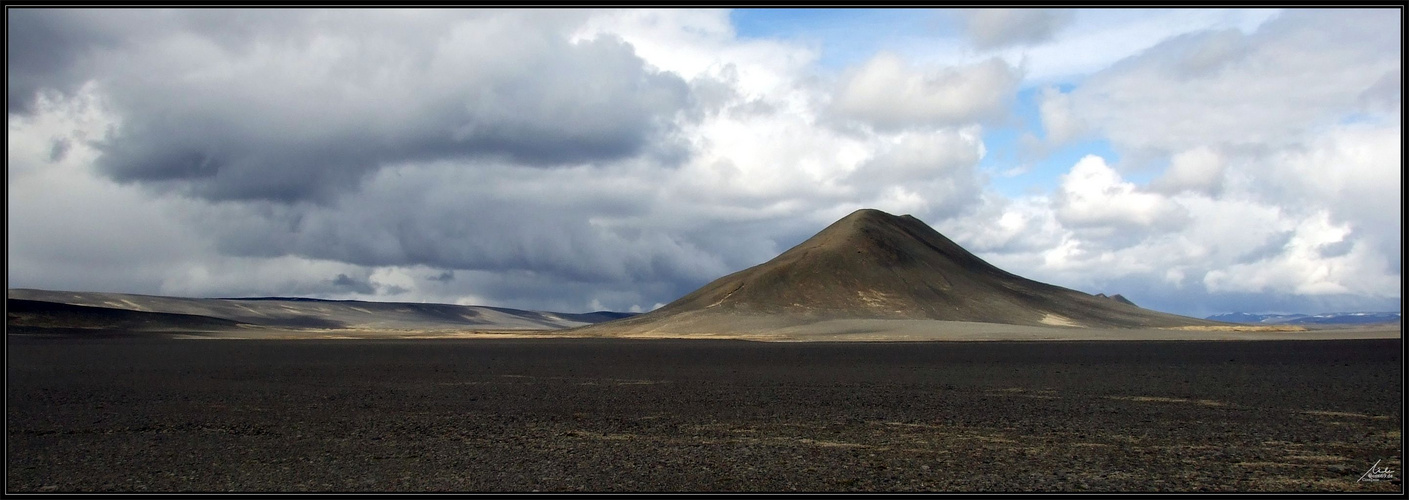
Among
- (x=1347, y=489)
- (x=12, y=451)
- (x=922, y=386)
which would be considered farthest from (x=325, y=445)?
(x=922, y=386)

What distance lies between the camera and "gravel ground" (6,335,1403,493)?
549 inches

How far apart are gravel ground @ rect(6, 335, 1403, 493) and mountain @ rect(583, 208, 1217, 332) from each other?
9657 centimetres

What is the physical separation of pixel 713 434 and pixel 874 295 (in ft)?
435

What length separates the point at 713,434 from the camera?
19000 mm

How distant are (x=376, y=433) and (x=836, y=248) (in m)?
150

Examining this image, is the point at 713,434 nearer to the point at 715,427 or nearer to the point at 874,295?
the point at 715,427

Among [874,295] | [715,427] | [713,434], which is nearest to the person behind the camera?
[713,434]

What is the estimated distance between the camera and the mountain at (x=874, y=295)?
5561 inches

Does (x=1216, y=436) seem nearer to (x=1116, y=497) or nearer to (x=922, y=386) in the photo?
(x=1116, y=497)

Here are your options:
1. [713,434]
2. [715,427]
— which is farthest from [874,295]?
[713,434]

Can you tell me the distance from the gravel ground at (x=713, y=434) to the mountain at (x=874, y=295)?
96.6 metres

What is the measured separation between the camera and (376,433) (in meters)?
19.3

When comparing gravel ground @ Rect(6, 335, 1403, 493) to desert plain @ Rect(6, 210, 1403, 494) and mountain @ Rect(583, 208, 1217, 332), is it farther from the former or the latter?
mountain @ Rect(583, 208, 1217, 332)

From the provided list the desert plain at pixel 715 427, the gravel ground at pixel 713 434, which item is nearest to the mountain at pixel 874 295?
the desert plain at pixel 715 427
